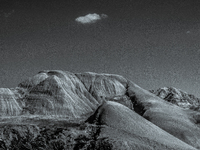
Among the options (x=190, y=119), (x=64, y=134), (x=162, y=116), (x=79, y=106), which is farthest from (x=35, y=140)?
(x=79, y=106)

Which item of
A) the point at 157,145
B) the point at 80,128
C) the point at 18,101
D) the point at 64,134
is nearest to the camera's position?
the point at 157,145

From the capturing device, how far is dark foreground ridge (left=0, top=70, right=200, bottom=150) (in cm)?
2428

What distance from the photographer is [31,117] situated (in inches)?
1921

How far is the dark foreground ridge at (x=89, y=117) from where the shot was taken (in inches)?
956

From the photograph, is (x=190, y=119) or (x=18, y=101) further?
(x=18, y=101)

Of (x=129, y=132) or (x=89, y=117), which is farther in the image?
(x=89, y=117)

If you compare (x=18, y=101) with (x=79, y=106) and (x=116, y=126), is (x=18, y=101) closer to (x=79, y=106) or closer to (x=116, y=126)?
(x=79, y=106)

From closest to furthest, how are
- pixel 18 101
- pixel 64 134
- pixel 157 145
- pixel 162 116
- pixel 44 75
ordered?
1. pixel 157 145
2. pixel 64 134
3. pixel 162 116
4. pixel 18 101
5. pixel 44 75

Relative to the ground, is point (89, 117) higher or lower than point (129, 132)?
lower

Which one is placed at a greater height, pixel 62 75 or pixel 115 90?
pixel 62 75

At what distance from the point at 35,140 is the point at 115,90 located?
43.7m

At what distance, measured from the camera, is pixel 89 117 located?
120 ft

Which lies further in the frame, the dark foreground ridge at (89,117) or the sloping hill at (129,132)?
the dark foreground ridge at (89,117)

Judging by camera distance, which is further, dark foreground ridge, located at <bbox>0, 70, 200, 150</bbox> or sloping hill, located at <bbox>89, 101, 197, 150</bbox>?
dark foreground ridge, located at <bbox>0, 70, 200, 150</bbox>
